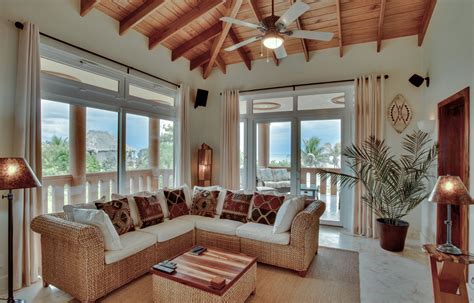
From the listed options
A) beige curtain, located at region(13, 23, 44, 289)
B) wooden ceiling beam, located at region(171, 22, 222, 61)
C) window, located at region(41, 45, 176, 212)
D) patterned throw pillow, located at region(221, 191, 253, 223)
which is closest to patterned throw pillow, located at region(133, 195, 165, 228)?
window, located at region(41, 45, 176, 212)

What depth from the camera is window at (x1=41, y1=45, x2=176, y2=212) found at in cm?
322

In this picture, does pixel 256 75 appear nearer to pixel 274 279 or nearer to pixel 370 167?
pixel 370 167

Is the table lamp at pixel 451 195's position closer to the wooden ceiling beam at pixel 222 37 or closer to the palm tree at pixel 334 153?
the palm tree at pixel 334 153

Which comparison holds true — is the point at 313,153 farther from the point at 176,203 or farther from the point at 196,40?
the point at 196,40

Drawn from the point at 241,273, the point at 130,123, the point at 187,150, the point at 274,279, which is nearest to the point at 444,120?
the point at 274,279

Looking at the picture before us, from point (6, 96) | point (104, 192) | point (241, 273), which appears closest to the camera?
point (241, 273)

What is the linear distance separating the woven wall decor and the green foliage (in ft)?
0.68

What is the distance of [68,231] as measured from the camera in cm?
237

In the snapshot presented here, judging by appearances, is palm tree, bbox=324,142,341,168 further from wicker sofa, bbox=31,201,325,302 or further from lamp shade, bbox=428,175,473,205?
lamp shade, bbox=428,175,473,205

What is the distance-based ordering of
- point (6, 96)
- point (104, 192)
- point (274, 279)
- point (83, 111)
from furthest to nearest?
1. point (104, 192)
2. point (83, 111)
3. point (274, 279)
4. point (6, 96)

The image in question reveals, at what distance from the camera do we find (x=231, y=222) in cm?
A: 364

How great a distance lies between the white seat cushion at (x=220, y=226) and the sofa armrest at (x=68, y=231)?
56.4 inches

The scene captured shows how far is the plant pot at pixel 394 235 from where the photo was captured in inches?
146

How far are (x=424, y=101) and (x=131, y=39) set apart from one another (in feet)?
15.6
